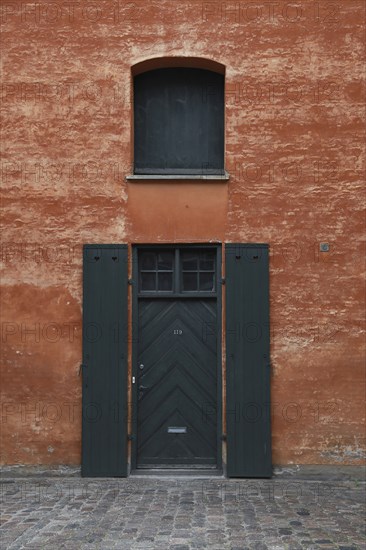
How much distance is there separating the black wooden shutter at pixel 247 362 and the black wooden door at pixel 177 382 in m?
0.30

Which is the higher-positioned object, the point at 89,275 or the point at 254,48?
the point at 254,48

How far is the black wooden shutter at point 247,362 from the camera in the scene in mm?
8023

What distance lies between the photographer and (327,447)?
26.5ft

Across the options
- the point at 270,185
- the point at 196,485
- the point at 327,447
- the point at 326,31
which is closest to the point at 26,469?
the point at 196,485

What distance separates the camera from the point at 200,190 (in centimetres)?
835

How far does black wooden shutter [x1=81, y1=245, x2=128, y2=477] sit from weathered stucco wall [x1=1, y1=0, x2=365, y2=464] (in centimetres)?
18

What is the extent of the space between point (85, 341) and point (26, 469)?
1921 millimetres

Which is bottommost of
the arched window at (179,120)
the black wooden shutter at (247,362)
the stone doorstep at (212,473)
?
Result: the stone doorstep at (212,473)

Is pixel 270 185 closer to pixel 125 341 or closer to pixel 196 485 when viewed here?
pixel 125 341

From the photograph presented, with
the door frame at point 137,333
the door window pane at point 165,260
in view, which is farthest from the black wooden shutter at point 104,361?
the door window pane at point 165,260

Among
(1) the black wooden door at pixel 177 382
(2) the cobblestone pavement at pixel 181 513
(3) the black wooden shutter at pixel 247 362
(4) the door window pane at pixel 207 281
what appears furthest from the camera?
(4) the door window pane at pixel 207 281

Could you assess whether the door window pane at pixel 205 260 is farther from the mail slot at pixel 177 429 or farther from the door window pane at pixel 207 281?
the mail slot at pixel 177 429

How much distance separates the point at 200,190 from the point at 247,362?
97.2 inches

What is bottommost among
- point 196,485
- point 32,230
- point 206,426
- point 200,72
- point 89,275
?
point 196,485
